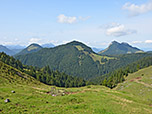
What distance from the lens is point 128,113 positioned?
25422 millimetres

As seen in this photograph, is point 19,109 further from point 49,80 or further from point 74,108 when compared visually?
point 49,80

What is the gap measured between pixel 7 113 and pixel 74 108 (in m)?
12.3

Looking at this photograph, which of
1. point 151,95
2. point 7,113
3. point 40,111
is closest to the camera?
point 7,113

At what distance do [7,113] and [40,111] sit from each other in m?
5.11

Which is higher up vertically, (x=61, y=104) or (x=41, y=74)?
(x=61, y=104)

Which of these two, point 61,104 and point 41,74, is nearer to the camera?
point 61,104

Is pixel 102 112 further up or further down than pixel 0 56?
further down

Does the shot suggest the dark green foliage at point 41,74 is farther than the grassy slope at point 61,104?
Yes

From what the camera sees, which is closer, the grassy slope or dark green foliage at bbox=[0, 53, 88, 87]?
the grassy slope

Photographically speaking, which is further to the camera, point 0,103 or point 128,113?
point 128,113

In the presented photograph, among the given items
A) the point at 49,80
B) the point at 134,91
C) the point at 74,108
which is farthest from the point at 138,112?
the point at 49,80

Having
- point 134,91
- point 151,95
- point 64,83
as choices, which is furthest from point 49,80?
point 151,95

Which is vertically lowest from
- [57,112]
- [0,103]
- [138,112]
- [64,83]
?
[64,83]

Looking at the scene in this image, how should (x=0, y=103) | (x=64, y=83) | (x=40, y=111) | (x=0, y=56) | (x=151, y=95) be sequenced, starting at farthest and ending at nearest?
(x=64, y=83), (x=0, y=56), (x=151, y=95), (x=0, y=103), (x=40, y=111)
